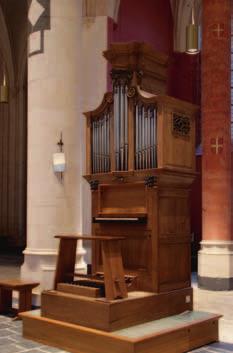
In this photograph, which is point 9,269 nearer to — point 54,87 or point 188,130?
point 54,87

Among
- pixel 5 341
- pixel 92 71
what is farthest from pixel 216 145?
pixel 5 341

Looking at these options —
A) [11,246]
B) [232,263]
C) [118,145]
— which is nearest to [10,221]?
[11,246]

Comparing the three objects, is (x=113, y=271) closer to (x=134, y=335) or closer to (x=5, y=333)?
(x=134, y=335)

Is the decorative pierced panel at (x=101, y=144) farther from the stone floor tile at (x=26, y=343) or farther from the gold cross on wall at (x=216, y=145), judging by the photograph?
the gold cross on wall at (x=216, y=145)

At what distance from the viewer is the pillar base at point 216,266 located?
10.4m

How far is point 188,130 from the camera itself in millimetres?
6887

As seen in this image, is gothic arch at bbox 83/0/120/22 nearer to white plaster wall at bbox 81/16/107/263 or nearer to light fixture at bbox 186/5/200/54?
white plaster wall at bbox 81/16/107/263

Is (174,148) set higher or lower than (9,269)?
higher

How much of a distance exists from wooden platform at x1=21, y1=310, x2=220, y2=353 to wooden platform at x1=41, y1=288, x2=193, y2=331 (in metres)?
0.07

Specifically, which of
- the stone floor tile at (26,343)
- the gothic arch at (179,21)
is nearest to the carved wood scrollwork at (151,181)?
the stone floor tile at (26,343)

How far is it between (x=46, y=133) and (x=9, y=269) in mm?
5449

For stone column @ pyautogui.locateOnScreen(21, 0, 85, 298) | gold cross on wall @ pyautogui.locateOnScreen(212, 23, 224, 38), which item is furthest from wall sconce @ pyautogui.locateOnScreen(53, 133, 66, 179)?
gold cross on wall @ pyautogui.locateOnScreen(212, 23, 224, 38)

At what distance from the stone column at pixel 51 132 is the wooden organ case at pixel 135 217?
1135 mm

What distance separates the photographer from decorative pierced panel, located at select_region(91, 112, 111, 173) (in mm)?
7039
